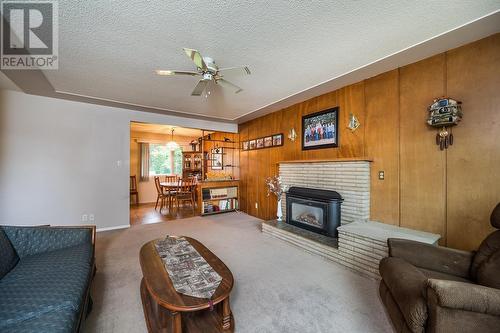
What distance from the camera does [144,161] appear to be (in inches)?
284

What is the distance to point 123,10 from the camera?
65.2 inches

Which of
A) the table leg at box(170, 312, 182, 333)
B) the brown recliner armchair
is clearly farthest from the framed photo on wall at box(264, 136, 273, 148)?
the table leg at box(170, 312, 182, 333)

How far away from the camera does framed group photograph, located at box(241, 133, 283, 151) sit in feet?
15.0

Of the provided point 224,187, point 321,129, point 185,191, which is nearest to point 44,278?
point 321,129

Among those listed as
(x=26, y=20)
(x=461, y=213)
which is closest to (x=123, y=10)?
(x=26, y=20)

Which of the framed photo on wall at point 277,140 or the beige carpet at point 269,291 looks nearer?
the beige carpet at point 269,291

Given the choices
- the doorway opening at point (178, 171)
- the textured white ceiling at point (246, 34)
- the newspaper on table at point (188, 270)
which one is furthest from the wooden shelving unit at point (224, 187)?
the newspaper on table at point (188, 270)

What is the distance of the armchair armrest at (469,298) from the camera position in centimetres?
104

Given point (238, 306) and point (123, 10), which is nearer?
point (123, 10)

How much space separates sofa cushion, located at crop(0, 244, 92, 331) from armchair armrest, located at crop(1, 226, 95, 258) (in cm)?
11

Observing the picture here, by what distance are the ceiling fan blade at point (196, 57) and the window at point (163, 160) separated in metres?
6.10

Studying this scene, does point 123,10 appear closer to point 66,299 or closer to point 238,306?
point 66,299

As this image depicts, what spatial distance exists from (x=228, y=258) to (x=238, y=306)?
99cm

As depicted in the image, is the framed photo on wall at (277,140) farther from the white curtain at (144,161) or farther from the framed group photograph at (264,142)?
the white curtain at (144,161)
